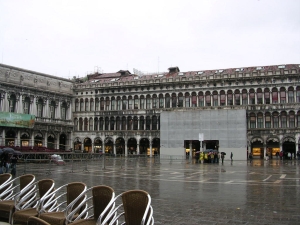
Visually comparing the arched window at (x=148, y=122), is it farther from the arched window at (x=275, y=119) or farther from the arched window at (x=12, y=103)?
the arched window at (x=12, y=103)

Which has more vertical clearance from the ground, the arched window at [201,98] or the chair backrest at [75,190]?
the arched window at [201,98]

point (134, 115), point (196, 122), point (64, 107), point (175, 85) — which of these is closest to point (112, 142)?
point (134, 115)

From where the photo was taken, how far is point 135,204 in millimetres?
5473

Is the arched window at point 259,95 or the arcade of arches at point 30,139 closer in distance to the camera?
the arcade of arches at point 30,139

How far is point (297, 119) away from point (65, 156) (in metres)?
41.0

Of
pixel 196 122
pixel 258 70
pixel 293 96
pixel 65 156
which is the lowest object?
pixel 65 156

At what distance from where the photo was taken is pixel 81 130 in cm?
7431

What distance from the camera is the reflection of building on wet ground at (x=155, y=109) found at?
57.6 metres

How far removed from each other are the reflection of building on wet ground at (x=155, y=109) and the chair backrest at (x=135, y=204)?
46.6 meters

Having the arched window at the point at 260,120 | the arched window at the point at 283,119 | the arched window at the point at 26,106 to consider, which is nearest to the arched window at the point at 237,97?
the arched window at the point at 260,120

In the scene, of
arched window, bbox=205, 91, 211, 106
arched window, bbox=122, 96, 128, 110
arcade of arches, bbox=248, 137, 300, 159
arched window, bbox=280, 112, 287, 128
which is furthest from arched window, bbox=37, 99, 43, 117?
arched window, bbox=280, 112, 287, 128

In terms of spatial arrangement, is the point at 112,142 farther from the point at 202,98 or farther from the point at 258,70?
the point at 258,70


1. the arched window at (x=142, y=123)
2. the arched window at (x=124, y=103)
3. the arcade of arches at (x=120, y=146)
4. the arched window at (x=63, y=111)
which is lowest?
Result: the arcade of arches at (x=120, y=146)

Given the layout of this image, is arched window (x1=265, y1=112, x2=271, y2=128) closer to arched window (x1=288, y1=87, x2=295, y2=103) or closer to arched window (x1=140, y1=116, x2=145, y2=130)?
arched window (x1=288, y1=87, x2=295, y2=103)
